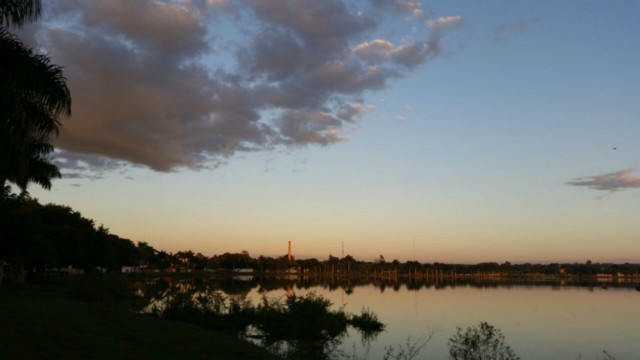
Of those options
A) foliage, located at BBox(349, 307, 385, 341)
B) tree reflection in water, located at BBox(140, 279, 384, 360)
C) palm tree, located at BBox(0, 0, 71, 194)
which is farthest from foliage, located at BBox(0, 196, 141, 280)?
foliage, located at BBox(349, 307, 385, 341)

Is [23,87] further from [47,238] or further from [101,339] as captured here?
[47,238]

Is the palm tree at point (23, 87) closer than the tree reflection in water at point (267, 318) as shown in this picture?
Yes

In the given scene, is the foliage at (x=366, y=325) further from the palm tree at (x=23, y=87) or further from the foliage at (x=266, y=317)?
the palm tree at (x=23, y=87)

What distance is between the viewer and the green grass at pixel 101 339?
15.3 meters

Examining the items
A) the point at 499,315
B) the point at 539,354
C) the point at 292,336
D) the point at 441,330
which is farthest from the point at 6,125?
the point at 499,315

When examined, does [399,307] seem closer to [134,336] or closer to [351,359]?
[351,359]

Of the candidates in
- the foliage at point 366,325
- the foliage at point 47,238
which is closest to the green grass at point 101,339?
the foliage at point 47,238

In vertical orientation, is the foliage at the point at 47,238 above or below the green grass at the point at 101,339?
above

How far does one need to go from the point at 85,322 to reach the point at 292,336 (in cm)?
1441

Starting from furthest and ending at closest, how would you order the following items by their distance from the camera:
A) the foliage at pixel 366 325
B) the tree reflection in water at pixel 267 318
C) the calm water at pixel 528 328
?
the foliage at pixel 366 325 < the calm water at pixel 528 328 < the tree reflection in water at pixel 267 318

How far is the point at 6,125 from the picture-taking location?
20.1 meters

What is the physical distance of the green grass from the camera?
50.3 feet

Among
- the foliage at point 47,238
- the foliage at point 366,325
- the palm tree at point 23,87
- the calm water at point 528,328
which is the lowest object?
the calm water at point 528,328

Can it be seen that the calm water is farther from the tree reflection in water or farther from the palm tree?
the palm tree
